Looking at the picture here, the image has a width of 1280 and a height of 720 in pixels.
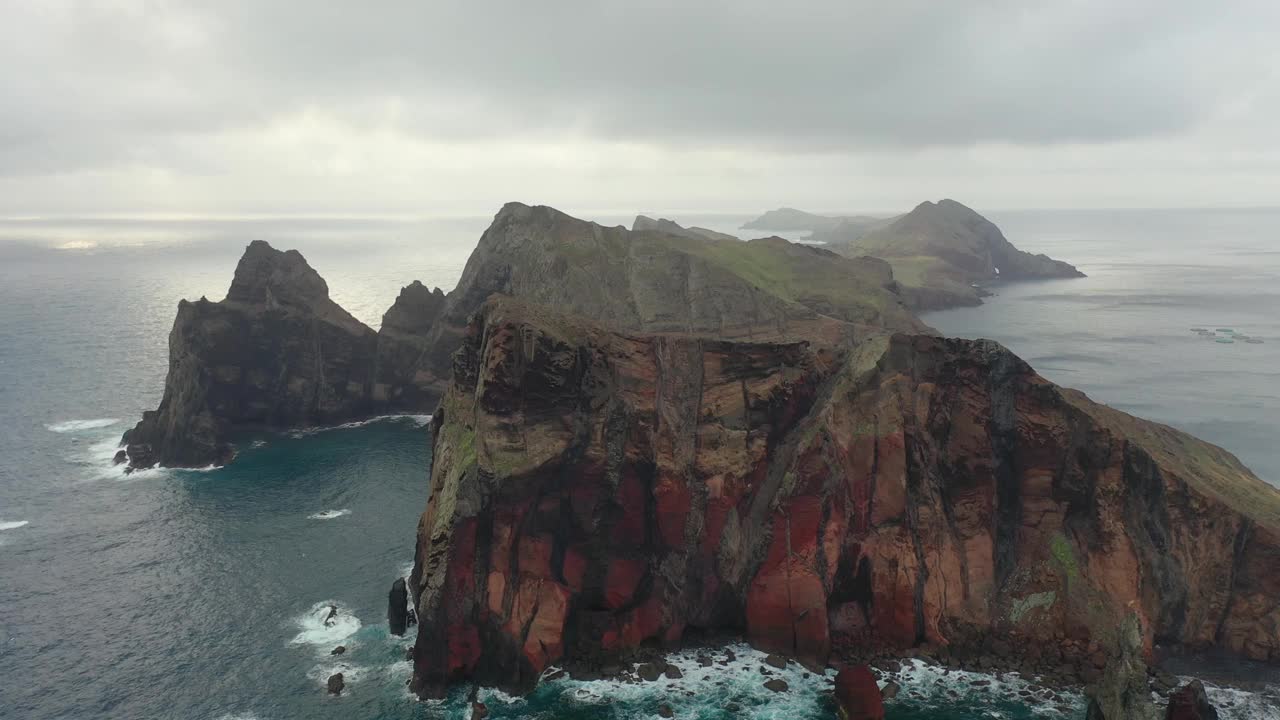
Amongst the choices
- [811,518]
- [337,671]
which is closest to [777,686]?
[811,518]

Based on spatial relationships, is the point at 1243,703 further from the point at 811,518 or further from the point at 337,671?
the point at 337,671

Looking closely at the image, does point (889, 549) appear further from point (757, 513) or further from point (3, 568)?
point (3, 568)

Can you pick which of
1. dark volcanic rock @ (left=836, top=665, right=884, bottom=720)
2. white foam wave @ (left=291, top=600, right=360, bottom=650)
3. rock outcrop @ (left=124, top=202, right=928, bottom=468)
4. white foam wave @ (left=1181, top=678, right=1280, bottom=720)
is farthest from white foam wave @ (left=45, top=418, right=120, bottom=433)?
white foam wave @ (left=1181, top=678, right=1280, bottom=720)

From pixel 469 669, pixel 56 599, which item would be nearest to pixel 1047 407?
pixel 469 669

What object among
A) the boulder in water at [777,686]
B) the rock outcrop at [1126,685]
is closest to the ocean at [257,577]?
the boulder in water at [777,686]

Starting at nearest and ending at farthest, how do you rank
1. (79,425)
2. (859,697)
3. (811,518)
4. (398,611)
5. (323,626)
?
(859,697) → (811,518) → (398,611) → (323,626) → (79,425)

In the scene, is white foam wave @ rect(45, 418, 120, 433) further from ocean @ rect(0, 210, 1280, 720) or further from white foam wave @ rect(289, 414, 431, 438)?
white foam wave @ rect(289, 414, 431, 438)

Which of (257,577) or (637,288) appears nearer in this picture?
(257,577)
